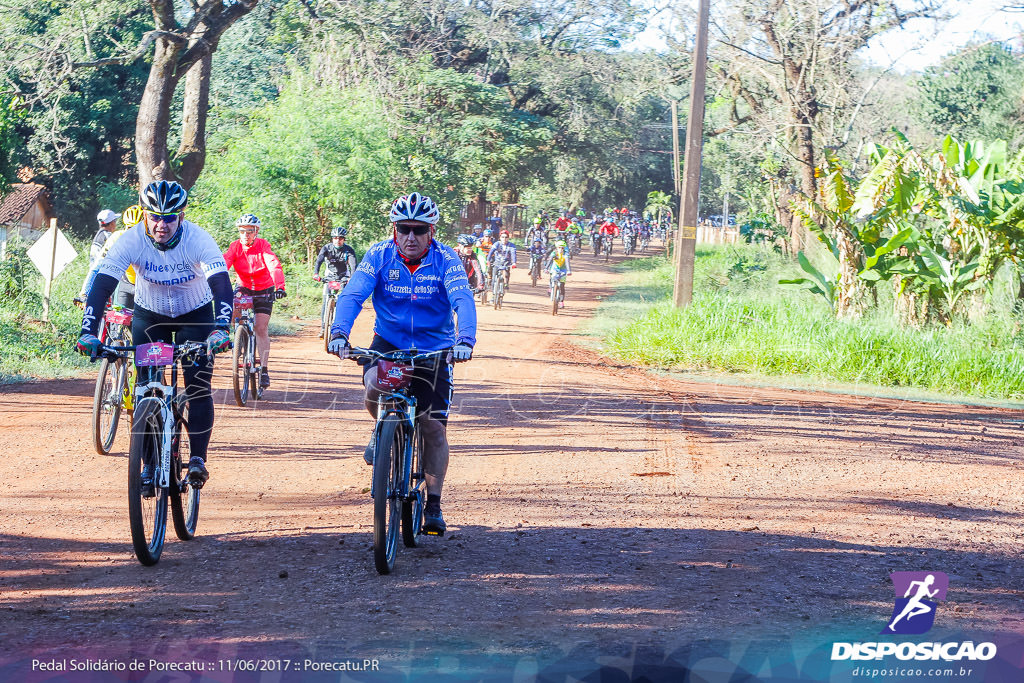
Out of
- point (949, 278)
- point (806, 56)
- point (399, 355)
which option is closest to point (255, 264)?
point (399, 355)

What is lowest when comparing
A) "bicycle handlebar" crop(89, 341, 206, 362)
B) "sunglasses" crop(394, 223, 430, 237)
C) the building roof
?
"bicycle handlebar" crop(89, 341, 206, 362)

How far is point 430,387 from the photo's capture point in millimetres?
6258

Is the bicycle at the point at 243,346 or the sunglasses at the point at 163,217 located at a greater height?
the sunglasses at the point at 163,217

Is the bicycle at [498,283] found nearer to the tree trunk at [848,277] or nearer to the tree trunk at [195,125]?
the tree trunk at [195,125]

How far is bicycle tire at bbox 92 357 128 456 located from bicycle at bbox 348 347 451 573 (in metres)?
3.71

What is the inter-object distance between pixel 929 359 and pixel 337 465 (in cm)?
1066

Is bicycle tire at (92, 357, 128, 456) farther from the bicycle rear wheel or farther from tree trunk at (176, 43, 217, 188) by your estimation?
tree trunk at (176, 43, 217, 188)

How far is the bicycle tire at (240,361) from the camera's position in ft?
37.7

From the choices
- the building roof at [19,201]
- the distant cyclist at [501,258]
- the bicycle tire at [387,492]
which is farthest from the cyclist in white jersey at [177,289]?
the building roof at [19,201]

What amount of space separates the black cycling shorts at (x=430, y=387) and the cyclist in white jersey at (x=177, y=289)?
914 millimetres

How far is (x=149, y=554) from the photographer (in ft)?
19.1

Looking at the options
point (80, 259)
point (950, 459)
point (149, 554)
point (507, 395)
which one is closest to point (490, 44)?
point (80, 259)

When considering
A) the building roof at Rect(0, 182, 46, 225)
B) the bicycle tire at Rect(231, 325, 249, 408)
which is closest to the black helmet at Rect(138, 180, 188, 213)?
the bicycle tire at Rect(231, 325, 249, 408)

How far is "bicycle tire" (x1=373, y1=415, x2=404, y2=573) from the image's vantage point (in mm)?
5676
